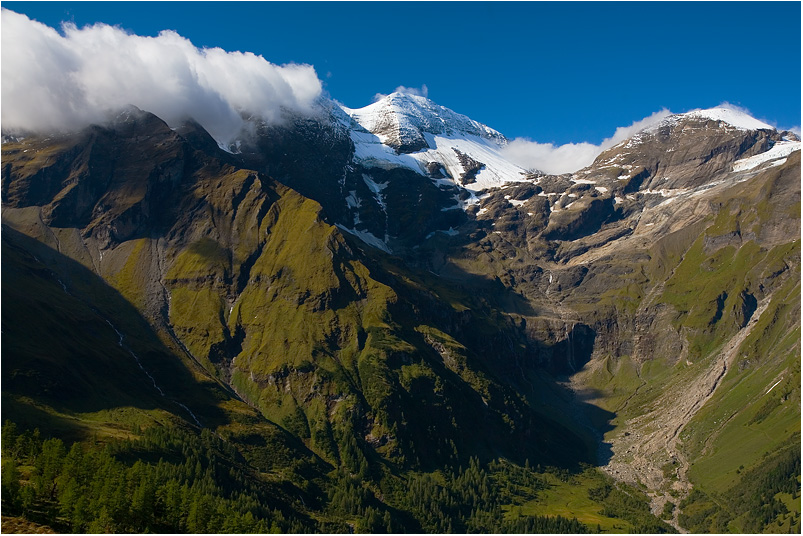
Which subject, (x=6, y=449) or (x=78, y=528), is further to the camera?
(x=6, y=449)

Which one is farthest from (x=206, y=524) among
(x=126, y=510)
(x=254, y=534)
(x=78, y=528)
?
(x=78, y=528)

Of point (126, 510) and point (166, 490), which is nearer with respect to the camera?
point (126, 510)

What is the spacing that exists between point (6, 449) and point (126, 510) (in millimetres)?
56881

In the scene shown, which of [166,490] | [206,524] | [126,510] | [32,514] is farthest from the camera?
[166,490]

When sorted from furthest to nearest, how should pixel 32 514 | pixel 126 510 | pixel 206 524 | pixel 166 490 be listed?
1. pixel 166 490
2. pixel 206 524
3. pixel 126 510
4. pixel 32 514

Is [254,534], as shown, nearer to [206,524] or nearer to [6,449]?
[206,524]

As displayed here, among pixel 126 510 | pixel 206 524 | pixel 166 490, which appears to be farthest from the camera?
pixel 166 490

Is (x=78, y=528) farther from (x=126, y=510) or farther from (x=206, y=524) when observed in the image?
(x=206, y=524)

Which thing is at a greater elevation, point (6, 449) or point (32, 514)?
point (6, 449)

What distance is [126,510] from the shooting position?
15638 centimetres

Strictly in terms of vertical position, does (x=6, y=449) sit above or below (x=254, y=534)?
above

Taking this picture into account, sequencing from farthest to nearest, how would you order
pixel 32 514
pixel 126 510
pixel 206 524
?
1. pixel 206 524
2. pixel 126 510
3. pixel 32 514

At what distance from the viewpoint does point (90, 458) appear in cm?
19662

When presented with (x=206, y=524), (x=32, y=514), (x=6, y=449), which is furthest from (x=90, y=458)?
(x=32, y=514)
